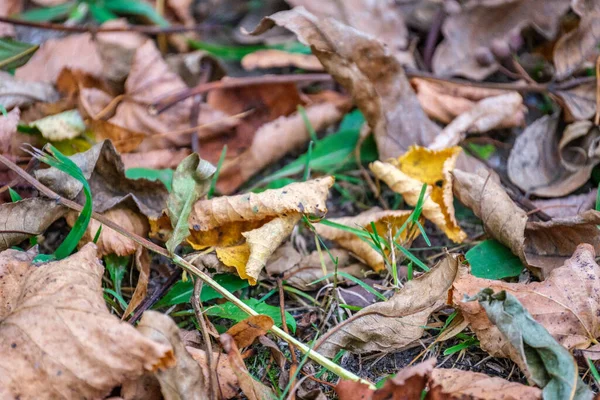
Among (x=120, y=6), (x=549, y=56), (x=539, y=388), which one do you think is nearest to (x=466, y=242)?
(x=539, y=388)

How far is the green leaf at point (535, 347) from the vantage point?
45.8 inches

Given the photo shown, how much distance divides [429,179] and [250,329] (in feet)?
2.62

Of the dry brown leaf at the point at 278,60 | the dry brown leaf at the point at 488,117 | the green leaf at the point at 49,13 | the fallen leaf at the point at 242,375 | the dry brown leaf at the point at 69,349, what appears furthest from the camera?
the green leaf at the point at 49,13

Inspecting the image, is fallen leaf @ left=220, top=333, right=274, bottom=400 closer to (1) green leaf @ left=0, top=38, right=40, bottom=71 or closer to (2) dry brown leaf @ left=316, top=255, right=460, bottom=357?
(2) dry brown leaf @ left=316, top=255, right=460, bottom=357

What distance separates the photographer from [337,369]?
1.28 meters

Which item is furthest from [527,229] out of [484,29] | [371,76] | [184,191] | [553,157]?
[484,29]

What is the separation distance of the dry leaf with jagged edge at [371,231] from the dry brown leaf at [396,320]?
0.23m

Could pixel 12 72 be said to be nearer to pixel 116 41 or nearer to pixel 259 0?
pixel 116 41

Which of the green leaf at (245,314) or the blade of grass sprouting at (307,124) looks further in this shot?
the blade of grass sprouting at (307,124)

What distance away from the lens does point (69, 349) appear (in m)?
1.15

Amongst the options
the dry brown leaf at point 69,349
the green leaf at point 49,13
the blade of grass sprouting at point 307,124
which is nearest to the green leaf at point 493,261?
the blade of grass sprouting at point 307,124

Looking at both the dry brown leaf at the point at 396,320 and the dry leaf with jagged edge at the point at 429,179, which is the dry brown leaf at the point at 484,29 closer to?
the dry leaf with jagged edge at the point at 429,179

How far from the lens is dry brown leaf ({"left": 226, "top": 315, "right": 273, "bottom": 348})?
132cm

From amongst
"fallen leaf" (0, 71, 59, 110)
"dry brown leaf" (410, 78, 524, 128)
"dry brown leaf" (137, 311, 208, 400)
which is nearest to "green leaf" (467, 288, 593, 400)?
"dry brown leaf" (137, 311, 208, 400)
